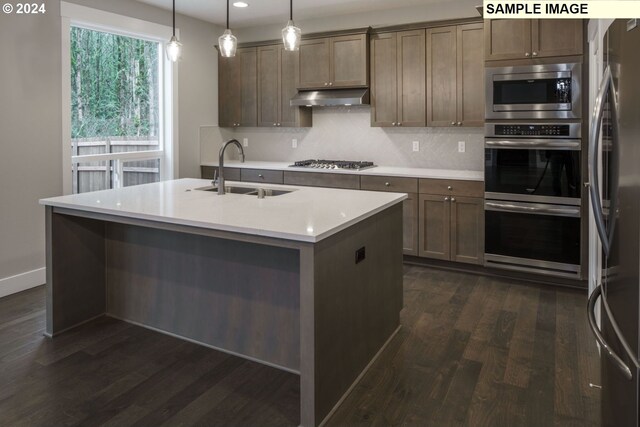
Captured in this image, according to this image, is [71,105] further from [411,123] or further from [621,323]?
[621,323]

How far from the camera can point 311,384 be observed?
2.07 metres

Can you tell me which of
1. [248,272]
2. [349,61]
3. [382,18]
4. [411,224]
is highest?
[382,18]

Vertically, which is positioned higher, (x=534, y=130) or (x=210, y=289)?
(x=534, y=130)

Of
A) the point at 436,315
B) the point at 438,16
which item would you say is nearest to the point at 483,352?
the point at 436,315

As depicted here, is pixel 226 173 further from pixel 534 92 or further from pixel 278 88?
pixel 534 92

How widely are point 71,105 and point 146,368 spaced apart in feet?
8.98

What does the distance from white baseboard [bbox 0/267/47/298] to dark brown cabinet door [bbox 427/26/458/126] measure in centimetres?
372

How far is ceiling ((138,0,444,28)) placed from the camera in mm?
4766

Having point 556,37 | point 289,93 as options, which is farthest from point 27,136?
point 556,37

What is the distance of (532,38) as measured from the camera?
3.89 meters

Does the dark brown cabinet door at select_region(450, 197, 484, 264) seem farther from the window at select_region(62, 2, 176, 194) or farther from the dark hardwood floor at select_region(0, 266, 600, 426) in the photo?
the window at select_region(62, 2, 176, 194)

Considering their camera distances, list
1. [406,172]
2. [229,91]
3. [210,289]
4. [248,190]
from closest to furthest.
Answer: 1. [210,289]
2. [248,190]
3. [406,172]
4. [229,91]

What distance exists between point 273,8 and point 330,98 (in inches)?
43.2

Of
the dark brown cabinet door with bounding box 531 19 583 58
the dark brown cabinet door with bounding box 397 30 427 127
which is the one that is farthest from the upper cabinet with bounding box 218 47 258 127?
the dark brown cabinet door with bounding box 531 19 583 58
